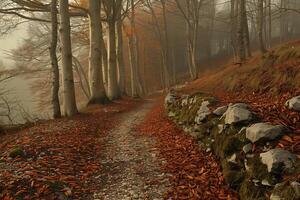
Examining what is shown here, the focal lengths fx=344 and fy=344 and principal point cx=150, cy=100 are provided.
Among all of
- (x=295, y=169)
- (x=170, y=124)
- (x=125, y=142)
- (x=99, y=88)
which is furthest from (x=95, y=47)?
(x=295, y=169)

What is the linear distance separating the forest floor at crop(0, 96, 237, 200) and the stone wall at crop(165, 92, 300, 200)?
0.30 metres

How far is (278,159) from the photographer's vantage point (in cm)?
438

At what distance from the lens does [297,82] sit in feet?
27.2

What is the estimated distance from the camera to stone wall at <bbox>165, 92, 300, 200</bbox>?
13.8ft

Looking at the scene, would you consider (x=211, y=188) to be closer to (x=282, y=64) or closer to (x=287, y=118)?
(x=287, y=118)

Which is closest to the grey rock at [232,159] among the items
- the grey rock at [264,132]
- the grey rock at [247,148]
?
the grey rock at [247,148]

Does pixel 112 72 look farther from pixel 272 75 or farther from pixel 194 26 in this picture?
pixel 272 75

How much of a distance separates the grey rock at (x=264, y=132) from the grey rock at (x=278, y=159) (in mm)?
498

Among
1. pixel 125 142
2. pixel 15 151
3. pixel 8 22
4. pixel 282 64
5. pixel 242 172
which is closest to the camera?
pixel 242 172

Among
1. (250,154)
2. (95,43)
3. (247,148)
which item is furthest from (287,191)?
(95,43)

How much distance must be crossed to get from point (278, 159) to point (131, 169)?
334 centimetres

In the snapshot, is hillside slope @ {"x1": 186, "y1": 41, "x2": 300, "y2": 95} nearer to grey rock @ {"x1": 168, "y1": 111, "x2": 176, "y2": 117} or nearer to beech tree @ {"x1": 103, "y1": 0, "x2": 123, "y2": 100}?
grey rock @ {"x1": 168, "y1": 111, "x2": 176, "y2": 117}

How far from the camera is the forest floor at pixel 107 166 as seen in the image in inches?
222

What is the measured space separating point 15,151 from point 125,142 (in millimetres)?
3012
